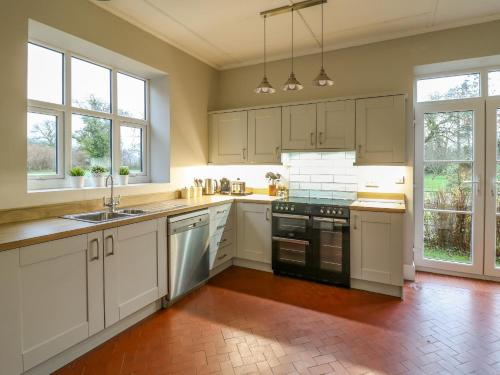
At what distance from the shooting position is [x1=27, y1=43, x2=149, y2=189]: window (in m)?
2.57

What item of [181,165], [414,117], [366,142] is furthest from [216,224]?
[414,117]

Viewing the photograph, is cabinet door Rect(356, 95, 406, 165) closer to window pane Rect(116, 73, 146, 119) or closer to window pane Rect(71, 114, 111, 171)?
window pane Rect(116, 73, 146, 119)

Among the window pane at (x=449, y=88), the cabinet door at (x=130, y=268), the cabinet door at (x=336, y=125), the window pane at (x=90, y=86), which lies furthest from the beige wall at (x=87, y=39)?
the window pane at (x=449, y=88)

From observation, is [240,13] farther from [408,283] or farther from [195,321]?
[408,283]

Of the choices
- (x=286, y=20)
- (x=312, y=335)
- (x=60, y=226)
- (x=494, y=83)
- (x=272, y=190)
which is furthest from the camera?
(x=272, y=190)

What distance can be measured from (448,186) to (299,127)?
1.91 meters

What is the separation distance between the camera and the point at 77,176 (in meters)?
2.75

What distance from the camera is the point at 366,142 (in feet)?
11.0

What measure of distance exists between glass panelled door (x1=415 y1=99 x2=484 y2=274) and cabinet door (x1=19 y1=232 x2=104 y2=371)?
358 centimetres

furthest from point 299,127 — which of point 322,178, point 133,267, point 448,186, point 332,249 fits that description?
point 133,267

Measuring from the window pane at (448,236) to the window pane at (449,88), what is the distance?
138 cm

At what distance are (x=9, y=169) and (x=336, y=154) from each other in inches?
127

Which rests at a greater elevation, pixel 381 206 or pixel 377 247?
pixel 381 206

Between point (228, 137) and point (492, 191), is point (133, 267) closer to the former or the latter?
point (228, 137)
